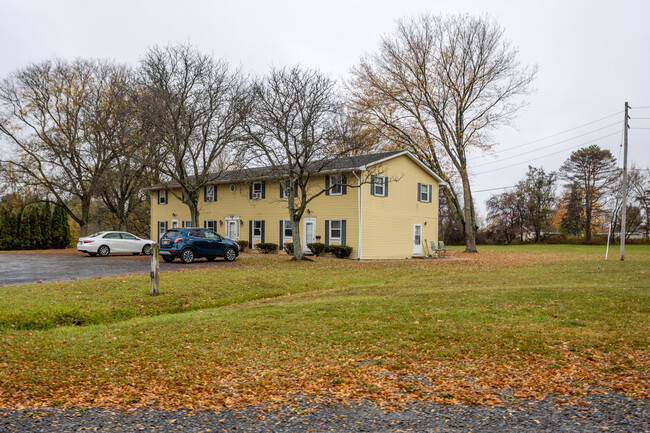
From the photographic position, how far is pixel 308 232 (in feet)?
93.6

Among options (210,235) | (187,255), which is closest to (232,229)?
(210,235)

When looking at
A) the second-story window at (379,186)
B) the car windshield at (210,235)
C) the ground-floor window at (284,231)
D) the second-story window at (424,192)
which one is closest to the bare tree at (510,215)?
the second-story window at (424,192)

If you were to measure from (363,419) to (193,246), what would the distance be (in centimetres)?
1911

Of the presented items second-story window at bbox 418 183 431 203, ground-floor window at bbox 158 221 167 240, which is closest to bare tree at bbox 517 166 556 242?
second-story window at bbox 418 183 431 203

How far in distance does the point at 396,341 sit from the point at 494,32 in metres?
29.7

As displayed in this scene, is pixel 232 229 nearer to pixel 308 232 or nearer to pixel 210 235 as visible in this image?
pixel 308 232

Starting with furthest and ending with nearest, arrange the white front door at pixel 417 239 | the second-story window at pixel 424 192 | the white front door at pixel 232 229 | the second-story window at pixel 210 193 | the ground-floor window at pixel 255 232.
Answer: the second-story window at pixel 210 193 → the white front door at pixel 232 229 → the ground-floor window at pixel 255 232 → the second-story window at pixel 424 192 → the white front door at pixel 417 239

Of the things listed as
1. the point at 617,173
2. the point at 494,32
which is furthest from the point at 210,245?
the point at 617,173

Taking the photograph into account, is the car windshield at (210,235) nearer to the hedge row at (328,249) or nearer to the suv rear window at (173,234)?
the suv rear window at (173,234)

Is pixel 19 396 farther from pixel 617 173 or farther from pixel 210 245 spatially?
pixel 617 173

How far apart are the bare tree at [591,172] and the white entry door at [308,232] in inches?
1509

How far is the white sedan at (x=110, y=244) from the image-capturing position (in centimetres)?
2656

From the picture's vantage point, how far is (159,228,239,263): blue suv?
22281mm

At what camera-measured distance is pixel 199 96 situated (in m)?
26.6
